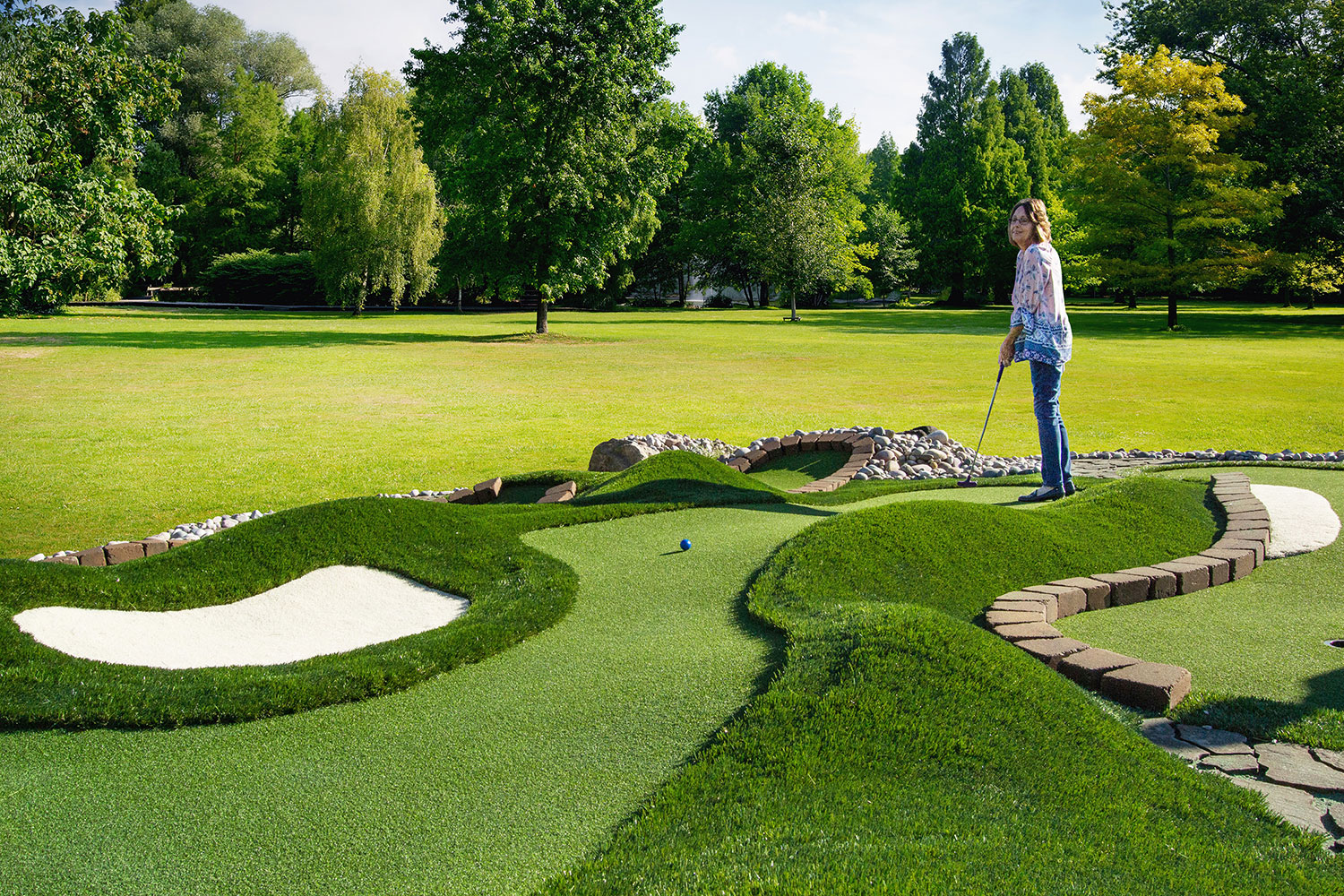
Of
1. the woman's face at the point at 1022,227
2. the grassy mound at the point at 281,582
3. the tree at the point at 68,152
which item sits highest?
the tree at the point at 68,152

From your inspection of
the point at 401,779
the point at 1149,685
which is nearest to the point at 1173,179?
the point at 1149,685

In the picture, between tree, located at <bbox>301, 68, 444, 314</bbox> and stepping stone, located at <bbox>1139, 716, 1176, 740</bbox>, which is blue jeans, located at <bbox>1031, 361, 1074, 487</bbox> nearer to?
stepping stone, located at <bbox>1139, 716, 1176, 740</bbox>

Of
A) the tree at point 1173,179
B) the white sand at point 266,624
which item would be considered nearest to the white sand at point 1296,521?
the white sand at point 266,624

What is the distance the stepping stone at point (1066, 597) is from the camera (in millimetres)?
5082

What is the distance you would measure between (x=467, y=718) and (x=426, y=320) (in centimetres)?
4510

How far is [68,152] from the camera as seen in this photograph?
12227 millimetres

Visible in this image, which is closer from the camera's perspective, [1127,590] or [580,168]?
[1127,590]

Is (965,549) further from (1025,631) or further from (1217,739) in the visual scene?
(1217,739)

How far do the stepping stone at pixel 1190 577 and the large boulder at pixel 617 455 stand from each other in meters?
5.79

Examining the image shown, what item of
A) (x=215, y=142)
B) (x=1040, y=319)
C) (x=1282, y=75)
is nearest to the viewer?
(x=1040, y=319)

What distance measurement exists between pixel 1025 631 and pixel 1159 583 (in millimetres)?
1314

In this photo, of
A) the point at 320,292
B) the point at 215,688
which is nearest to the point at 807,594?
the point at 215,688

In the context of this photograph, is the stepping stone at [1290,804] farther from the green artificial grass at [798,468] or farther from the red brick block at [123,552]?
the red brick block at [123,552]

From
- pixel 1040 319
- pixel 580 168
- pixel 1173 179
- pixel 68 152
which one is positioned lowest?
pixel 1040 319
